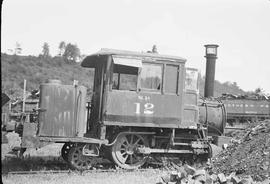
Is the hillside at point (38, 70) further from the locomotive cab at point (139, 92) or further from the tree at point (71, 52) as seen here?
the locomotive cab at point (139, 92)

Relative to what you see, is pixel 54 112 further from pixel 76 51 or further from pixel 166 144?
pixel 76 51

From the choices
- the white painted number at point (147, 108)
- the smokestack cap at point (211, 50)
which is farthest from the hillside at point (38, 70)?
the white painted number at point (147, 108)

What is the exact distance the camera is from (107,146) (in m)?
8.98

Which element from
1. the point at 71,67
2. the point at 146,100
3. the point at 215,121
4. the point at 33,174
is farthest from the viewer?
the point at 71,67

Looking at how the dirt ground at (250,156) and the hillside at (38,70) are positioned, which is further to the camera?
the hillside at (38,70)

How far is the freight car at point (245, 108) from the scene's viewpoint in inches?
1001

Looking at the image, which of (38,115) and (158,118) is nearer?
(38,115)

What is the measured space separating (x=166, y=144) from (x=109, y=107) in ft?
6.19

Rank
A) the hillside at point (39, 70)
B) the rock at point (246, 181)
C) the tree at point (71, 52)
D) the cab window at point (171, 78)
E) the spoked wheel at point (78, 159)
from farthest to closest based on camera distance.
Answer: the tree at point (71, 52), the hillside at point (39, 70), the cab window at point (171, 78), the spoked wheel at point (78, 159), the rock at point (246, 181)

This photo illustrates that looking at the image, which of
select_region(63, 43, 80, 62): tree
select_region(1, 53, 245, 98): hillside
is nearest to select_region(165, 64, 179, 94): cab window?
select_region(1, 53, 245, 98): hillside

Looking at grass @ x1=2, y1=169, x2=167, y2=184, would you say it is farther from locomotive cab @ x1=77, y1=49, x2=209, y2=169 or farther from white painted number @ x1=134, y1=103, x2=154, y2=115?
white painted number @ x1=134, y1=103, x2=154, y2=115

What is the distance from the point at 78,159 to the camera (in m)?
8.53

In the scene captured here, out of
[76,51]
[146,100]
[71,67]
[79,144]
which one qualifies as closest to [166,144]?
[146,100]

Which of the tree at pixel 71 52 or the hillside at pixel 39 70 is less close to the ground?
the tree at pixel 71 52
